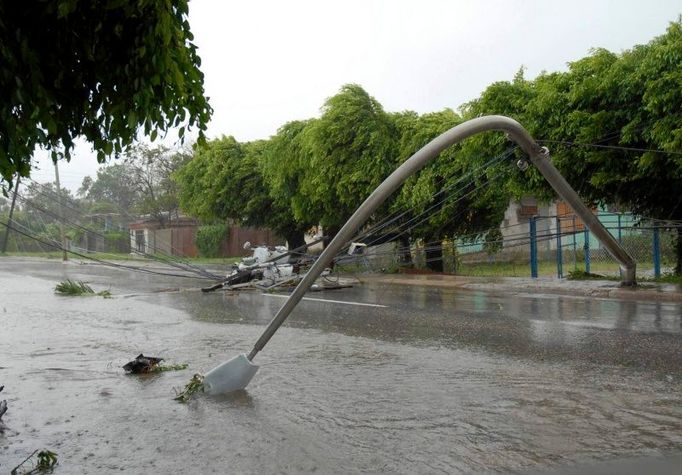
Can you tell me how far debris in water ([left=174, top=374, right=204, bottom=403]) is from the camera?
592 cm

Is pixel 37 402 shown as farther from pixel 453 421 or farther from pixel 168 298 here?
pixel 168 298

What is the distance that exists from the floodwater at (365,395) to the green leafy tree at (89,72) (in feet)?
7.35

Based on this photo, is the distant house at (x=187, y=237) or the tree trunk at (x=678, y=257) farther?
the distant house at (x=187, y=237)

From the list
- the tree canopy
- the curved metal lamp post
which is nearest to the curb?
the tree canopy

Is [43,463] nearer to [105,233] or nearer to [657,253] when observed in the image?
[657,253]

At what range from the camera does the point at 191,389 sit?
6.05m

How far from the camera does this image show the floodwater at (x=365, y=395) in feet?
14.3

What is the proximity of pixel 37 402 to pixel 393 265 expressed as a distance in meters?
17.6

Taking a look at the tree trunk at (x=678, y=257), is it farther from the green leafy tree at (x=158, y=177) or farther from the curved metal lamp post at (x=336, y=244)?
the green leafy tree at (x=158, y=177)

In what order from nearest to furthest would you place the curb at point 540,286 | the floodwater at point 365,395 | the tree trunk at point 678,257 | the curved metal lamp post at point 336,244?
the floodwater at point 365,395, the curved metal lamp post at point 336,244, the curb at point 540,286, the tree trunk at point 678,257

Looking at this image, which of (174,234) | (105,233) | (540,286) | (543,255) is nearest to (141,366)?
(540,286)

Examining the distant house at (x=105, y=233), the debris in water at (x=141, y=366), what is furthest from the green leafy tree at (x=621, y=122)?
the debris in water at (x=141, y=366)

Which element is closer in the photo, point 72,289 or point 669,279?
point 669,279

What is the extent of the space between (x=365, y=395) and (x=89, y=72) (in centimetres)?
377
